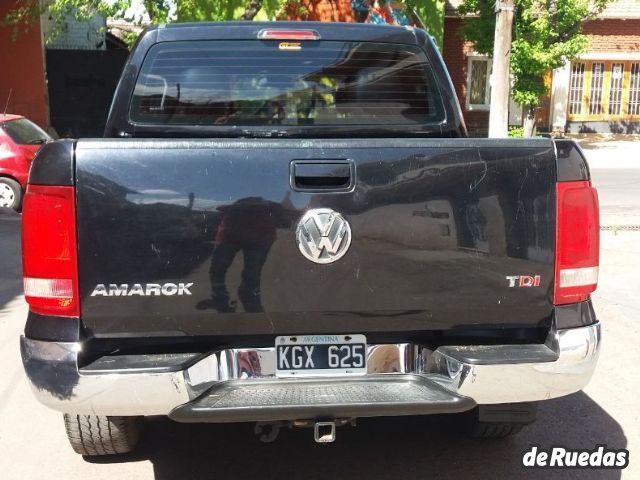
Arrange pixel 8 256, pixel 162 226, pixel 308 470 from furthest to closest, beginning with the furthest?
pixel 8 256 < pixel 308 470 < pixel 162 226

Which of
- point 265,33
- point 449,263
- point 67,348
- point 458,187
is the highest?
point 265,33

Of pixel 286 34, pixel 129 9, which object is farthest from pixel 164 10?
pixel 286 34

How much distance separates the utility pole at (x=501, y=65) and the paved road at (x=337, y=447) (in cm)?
906

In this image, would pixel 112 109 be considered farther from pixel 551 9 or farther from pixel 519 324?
pixel 551 9

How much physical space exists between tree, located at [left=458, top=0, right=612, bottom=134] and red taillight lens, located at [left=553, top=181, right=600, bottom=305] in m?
17.4

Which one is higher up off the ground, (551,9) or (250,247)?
(551,9)

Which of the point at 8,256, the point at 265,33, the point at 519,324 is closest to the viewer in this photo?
the point at 519,324

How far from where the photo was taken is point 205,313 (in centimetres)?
298

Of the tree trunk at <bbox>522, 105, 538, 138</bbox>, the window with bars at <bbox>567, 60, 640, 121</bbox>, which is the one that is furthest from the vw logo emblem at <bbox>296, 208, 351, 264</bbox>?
the window with bars at <bbox>567, 60, 640, 121</bbox>

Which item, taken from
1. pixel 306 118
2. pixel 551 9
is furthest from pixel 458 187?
pixel 551 9

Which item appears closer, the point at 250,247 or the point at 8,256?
the point at 250,247

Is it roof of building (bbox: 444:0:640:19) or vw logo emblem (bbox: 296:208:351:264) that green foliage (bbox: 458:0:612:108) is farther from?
vw logo emblem (bbox: 296:208:351:264)

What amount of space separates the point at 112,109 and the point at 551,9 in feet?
59.2

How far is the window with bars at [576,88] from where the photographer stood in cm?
2675
